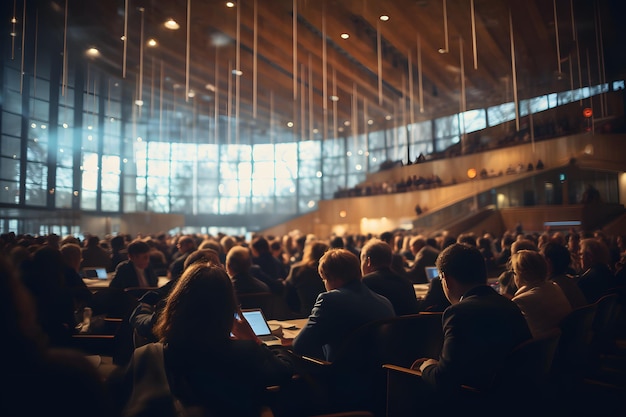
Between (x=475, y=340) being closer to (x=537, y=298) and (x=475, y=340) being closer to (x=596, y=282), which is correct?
(x=537, y=298)

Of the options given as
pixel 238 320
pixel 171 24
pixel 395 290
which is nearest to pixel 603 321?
pixel 395 290

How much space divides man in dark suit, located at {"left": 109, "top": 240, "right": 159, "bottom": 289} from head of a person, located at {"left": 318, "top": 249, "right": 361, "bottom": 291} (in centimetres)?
329

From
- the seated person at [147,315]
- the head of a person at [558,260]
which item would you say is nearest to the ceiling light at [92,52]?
the seated person at [147,315]

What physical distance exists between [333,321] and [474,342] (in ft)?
2.88

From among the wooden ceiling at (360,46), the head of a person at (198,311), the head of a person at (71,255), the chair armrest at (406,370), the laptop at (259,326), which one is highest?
the wooden ceiling at (360,46)

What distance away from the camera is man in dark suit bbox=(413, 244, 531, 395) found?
90.7 inches

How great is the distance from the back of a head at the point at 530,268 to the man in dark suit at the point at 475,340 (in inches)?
44.9

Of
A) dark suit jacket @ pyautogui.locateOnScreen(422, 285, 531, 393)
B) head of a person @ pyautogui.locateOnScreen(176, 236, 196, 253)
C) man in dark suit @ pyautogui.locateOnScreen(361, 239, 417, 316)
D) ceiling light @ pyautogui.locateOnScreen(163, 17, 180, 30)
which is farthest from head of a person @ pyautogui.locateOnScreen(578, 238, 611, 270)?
ceiling light @ pyautogui.locateOnScreen(163, 17, 180, 30)

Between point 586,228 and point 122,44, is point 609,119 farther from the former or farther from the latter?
point 122,44

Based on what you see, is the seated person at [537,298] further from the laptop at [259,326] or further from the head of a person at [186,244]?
the head of a person at [186,244]

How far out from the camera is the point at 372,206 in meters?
22.5

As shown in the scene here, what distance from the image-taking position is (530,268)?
348cm

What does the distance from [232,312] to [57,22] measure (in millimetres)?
12530

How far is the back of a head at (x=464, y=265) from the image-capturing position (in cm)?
261
